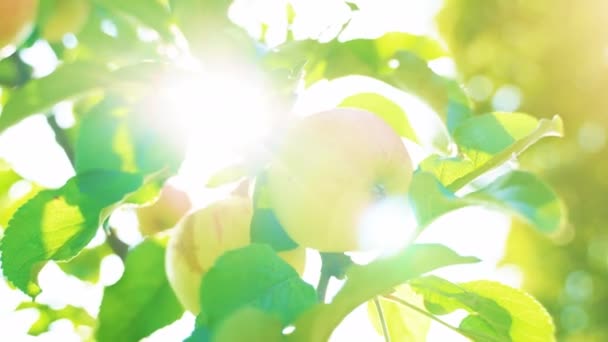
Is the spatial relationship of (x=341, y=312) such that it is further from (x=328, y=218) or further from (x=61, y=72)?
(x=61, y=72)

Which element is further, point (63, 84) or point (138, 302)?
point (138, 302)

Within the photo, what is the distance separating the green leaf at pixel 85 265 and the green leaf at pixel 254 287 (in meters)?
0.68

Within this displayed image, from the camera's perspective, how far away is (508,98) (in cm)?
626

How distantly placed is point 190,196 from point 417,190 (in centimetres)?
53

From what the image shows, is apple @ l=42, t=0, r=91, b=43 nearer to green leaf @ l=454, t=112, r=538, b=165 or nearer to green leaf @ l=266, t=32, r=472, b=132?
green leaf @ l=266, t=32, r=472, b=132

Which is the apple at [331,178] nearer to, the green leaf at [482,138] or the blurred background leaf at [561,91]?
the green leaf at [482,138]

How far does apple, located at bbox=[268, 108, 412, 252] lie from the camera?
59 cm

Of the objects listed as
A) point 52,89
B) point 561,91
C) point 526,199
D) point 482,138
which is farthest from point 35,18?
point 561,91

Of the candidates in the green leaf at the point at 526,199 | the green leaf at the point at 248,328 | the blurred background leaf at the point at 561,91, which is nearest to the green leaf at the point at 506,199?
the green leaf at the point at 526,199

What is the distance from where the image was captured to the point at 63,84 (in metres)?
0.60

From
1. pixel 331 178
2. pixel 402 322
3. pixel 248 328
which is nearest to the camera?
pixel 248 328

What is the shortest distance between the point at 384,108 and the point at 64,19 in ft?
1.32

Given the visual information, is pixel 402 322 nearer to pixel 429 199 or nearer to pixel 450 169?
pixel 450 169

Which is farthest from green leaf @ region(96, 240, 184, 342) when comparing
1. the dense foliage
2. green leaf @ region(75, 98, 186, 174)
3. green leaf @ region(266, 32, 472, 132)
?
green leaf @ region(266, 32, 472, 132)
